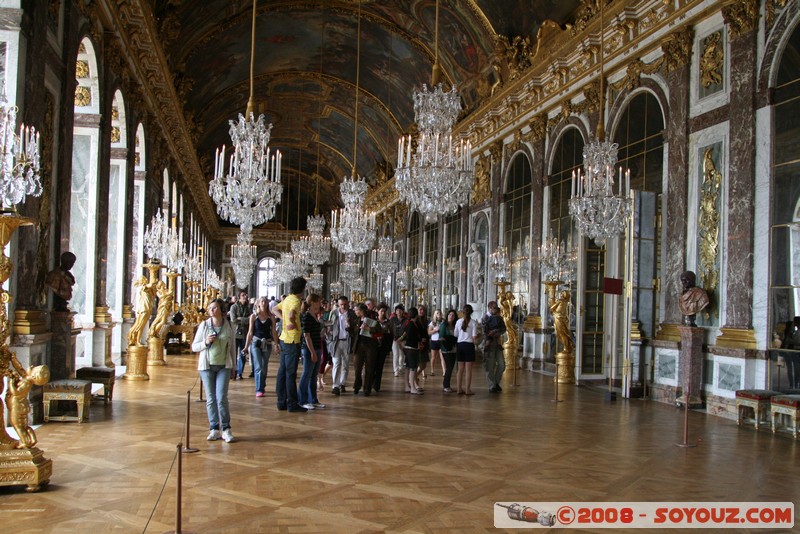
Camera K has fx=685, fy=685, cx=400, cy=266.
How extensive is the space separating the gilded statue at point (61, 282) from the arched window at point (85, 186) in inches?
101

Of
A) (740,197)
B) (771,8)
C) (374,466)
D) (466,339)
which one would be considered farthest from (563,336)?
(374,466)

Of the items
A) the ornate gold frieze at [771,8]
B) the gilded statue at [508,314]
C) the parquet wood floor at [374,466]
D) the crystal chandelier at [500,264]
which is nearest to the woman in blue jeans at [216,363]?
the parquet wood floor at [374,466]

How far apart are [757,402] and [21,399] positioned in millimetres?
7921

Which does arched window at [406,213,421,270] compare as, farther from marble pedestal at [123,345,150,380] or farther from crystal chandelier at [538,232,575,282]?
marble pedestal at [123,345,150,380]

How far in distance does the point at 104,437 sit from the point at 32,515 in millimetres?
2534

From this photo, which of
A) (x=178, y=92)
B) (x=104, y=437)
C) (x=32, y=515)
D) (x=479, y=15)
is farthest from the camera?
(x=178, y=92)

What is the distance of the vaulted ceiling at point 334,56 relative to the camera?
695 inches

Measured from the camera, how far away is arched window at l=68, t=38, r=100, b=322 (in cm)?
1116

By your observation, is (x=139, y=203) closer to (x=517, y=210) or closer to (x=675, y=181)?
(x=517, y=210)

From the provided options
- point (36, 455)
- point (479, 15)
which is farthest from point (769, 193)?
point (479, 15)

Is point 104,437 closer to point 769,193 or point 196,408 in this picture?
A: point 196,408

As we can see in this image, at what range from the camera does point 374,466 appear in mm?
5848

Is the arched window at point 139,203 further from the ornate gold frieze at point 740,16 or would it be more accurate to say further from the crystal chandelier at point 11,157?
the ornate gold frieze at point 740,16

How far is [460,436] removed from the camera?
7383 mm
